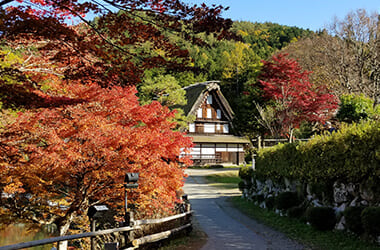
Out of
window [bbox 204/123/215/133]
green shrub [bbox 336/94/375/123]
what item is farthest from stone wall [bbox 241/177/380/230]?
window [bbox 204/123/215/133]

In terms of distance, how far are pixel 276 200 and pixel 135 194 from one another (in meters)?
6.02

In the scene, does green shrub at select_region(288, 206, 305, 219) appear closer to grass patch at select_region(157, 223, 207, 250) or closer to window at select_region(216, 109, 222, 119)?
grass patch at select_region(157, 223, 207, 250)

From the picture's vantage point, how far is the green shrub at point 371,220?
6.95 metres

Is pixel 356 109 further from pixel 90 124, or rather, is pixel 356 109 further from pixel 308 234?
pixel 90 124

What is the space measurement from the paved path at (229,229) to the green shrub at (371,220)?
1.75 m

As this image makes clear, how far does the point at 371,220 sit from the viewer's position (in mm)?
7055

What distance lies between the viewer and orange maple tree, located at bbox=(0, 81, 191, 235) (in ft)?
26.3

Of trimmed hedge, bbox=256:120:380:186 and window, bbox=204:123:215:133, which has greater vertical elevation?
window, bbox=204:123:215:133

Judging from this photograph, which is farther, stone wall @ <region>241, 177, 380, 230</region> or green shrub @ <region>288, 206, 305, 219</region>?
green shrub @ <region>288, 206, 305, 219</region>

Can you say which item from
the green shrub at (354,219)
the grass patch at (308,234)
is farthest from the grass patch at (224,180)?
the green shrub at (354,219)

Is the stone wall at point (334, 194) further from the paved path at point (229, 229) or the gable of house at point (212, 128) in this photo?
the gable of house at point (212, 128)

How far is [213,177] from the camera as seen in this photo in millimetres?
26422

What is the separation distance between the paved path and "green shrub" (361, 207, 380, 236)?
1746 millimetres

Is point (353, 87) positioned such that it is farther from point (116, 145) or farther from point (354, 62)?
point (116, 145)
